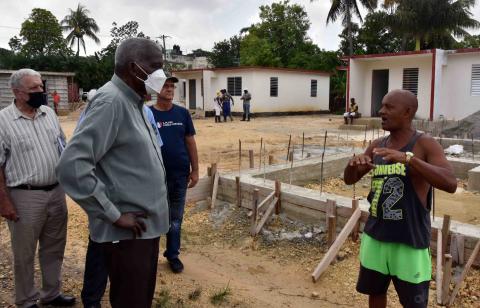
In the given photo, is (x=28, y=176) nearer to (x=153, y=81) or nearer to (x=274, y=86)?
(x=153, y=81)

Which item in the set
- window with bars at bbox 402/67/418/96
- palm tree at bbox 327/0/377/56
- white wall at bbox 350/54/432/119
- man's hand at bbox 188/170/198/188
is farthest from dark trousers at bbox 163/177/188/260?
palm tree at bbox 327/0/377/56

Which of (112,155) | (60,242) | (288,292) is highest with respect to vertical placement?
(112,155)

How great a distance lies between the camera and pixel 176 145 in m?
3.72

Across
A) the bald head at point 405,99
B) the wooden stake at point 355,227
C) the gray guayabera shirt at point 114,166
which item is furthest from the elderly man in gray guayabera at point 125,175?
the wooden stake at point 355,227

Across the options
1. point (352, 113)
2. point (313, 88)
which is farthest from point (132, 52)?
point (313, 88)

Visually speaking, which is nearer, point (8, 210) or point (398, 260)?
point (398, 260)

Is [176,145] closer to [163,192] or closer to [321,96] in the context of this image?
[163,192]

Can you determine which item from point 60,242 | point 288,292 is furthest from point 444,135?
point 60,242

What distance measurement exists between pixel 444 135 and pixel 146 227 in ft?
42.9

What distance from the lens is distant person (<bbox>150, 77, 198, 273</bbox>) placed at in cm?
369

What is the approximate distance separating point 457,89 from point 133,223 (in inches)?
657

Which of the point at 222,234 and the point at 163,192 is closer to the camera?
the point at 163,192

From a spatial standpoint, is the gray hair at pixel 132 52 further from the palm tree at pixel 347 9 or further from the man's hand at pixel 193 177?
the palm tree at pixel 347 9

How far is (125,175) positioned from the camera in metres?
1.91
